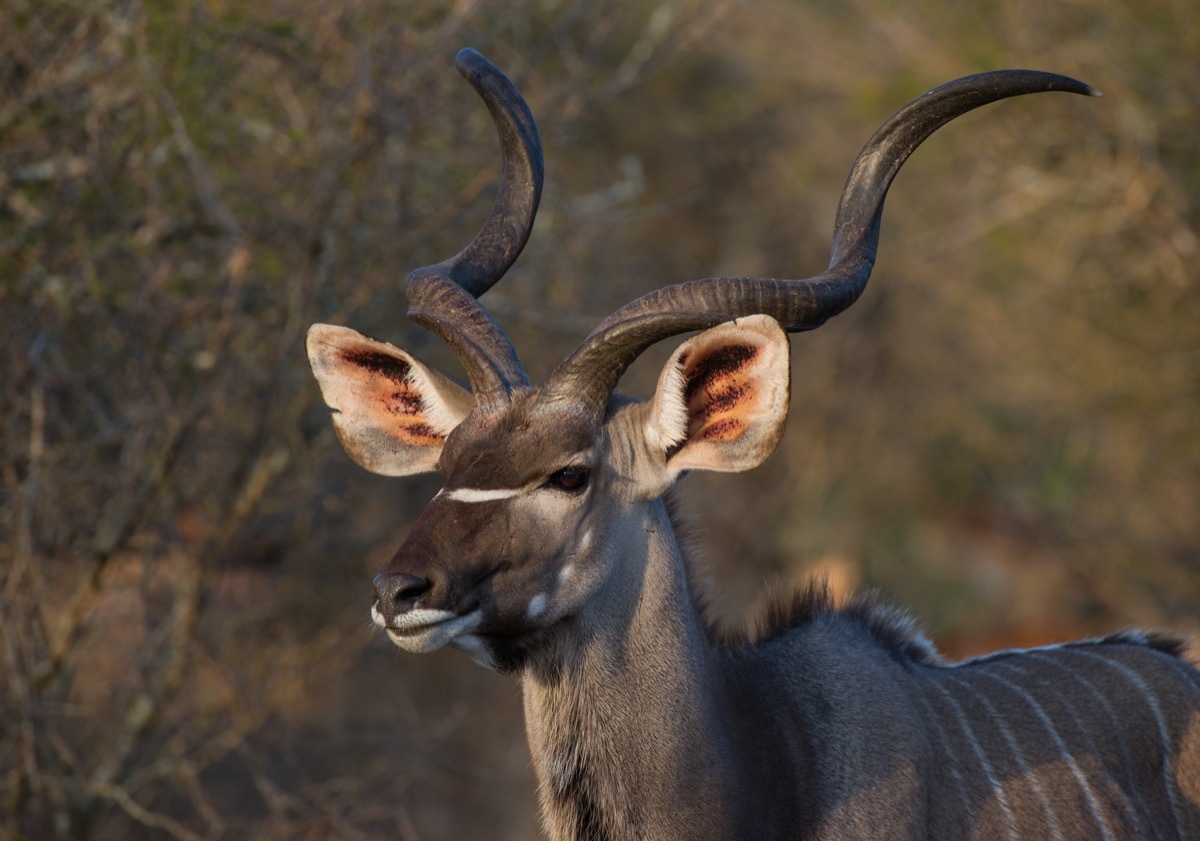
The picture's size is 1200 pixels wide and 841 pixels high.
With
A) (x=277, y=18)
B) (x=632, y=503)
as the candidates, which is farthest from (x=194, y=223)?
(x=632, y=503)

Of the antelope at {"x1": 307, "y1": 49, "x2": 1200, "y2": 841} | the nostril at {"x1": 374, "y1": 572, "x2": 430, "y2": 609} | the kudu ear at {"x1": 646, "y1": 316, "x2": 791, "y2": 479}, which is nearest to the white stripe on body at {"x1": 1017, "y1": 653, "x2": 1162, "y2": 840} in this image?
the antelope at {"x1": 307, "y1": 49, "x2": 1200, "y2": 841}

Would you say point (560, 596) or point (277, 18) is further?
point (277, 18)

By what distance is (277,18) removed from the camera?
515cm

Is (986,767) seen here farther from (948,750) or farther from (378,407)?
(378,407)

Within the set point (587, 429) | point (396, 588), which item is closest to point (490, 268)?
point (587, 429)

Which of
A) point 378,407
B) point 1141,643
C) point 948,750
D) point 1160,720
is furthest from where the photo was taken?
point 1141,643

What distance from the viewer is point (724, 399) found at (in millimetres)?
3176

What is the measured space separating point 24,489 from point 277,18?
183 centimetres

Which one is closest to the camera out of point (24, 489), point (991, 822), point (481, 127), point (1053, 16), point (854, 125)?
point (991, 822)

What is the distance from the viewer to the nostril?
9.17ft

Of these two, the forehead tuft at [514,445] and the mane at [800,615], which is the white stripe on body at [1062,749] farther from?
the forehead tuft at [514,445]

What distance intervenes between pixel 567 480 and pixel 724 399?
1.25 ft

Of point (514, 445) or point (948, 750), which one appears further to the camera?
point (948, 750)

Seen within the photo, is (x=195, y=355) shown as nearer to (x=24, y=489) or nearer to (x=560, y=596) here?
(x=24, y=489)
